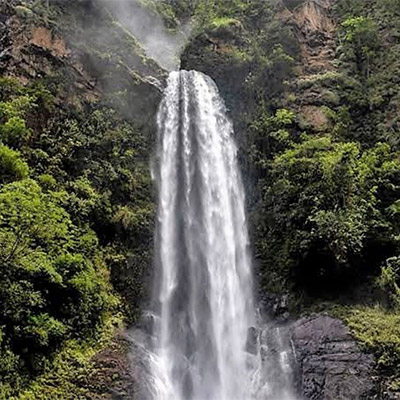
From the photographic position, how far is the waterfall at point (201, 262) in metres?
11.8

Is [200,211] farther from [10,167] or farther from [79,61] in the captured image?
[79,61]

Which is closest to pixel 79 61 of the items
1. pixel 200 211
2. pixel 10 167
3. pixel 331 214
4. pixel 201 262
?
pixel 10 167

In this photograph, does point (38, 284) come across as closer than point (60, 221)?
Yes

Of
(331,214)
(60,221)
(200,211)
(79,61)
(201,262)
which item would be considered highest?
(79,61)

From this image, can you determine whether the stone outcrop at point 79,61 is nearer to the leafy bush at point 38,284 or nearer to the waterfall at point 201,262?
the waterfall at point 201,262

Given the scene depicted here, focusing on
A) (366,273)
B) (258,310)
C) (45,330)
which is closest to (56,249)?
(45,330)

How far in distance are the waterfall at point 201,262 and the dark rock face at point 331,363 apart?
91 centimetres

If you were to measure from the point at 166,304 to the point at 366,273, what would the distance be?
537cm

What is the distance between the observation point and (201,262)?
1412 cm

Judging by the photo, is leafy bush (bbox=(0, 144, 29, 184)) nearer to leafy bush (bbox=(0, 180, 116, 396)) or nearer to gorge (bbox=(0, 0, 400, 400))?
gorge (bbox=(0, 0, 400, 400))

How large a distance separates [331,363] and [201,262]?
4614 millimetres

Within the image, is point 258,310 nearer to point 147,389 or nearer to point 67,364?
point 147,389

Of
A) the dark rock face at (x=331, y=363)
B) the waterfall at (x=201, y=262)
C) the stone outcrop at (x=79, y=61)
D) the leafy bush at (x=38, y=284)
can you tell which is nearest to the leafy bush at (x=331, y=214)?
the waterfall at (x=201, y=262)

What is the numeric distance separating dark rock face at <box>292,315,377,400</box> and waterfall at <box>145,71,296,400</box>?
91cm
